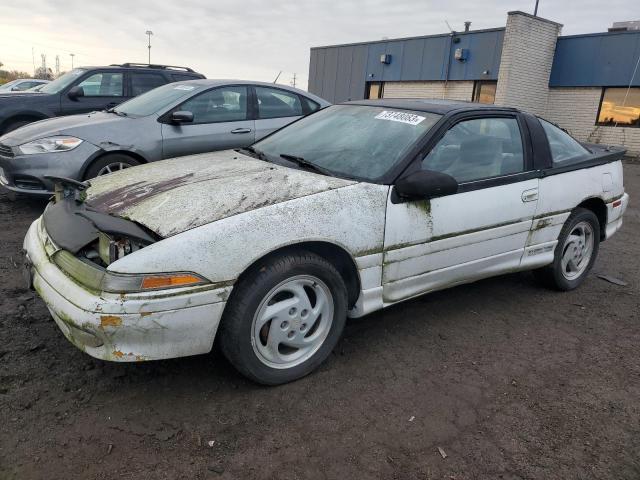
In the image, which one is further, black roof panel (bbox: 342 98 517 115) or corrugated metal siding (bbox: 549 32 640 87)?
corrugated metal siding (bbox: 549 32 640 87)

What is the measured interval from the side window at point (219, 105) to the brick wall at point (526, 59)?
41.1ft

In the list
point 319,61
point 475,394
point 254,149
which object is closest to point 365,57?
point 319,61

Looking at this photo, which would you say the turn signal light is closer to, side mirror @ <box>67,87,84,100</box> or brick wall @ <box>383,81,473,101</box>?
side mirror @ <box>67,87,84,100</box>

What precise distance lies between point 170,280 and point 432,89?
64.4ft

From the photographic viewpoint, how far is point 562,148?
13.2ft

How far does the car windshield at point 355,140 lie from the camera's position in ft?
10.1

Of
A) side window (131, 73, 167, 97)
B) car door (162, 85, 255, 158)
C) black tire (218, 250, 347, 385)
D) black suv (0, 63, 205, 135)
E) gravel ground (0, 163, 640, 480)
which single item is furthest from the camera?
side window (131, 73, 167, 97)

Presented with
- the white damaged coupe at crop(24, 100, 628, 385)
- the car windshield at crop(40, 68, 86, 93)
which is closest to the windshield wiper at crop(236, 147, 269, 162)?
the white damaged coupe at crop(24, 100, 628, 385)

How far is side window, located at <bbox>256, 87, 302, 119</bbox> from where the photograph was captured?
6.18 m

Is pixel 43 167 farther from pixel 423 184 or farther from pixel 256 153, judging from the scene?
pixel 423 184

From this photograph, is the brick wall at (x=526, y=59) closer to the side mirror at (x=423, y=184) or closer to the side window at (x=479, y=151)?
the side window at (x=479, y=151)

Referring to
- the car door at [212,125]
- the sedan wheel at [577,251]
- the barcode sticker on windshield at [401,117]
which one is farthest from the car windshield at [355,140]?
the car door at [212,125]

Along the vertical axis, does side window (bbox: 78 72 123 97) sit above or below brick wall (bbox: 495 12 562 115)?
below

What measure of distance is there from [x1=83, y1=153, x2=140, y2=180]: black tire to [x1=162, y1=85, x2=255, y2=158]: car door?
38 centimetres
